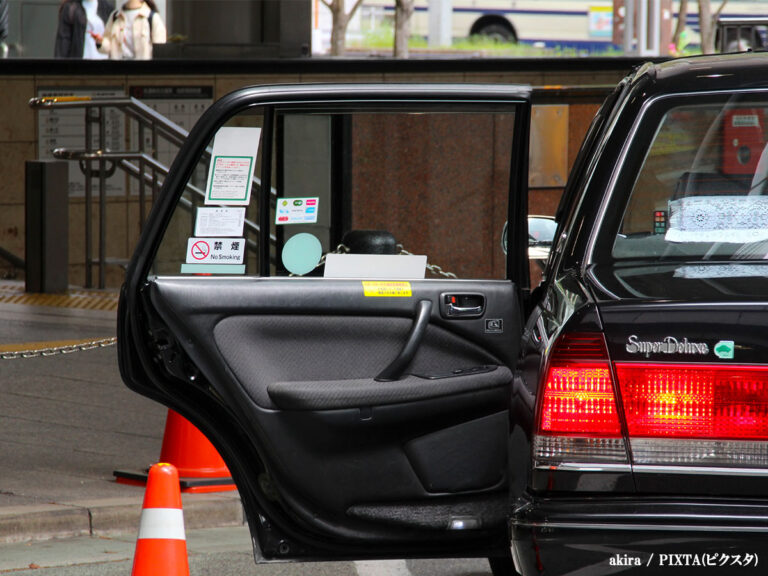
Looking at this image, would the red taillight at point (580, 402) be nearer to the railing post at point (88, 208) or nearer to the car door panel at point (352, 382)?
the car door panel at point (352, 382)

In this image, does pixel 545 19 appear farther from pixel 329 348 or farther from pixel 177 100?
pixel 329 348

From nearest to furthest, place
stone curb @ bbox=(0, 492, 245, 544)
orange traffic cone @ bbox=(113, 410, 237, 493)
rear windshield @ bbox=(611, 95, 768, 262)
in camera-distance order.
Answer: rear windshield @ bbox=(611, 95, 768, 262) → stone curb @ bbox=(0, 492, 245, 544) → orange traffic cone @ bbox=(113, 410, 237, 493)

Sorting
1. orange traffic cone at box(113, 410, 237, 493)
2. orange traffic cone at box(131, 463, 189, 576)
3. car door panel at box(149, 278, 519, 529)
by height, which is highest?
car door panel at box(149, 278, 519, 529)

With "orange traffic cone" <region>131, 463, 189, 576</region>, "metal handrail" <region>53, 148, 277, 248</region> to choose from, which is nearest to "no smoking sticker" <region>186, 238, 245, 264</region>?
"orange traffic cone" <region>131, 463, 189, 576</region>

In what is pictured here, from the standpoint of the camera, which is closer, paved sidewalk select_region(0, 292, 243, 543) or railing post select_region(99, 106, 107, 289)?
paved sidewalk select_region(0, 292, 243, 543)

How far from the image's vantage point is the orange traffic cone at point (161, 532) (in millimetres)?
3842

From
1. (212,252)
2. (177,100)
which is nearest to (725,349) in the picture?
(212,252)

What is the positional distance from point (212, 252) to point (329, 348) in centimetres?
45

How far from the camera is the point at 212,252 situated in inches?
160

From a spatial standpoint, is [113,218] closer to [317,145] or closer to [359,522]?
[317,145]

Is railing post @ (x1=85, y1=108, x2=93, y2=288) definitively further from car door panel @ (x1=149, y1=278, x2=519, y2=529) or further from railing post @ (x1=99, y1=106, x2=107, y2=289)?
car door panel @ (x1=149, y1=278, x2=519, y2=529)

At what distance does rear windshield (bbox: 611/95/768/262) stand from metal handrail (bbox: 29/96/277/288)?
27.5 feet

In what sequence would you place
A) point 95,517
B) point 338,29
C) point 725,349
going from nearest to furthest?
1. point 725,349
2. point 95,517
3. point 338,29

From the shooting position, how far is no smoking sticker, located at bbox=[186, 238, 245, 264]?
13.3 ft
